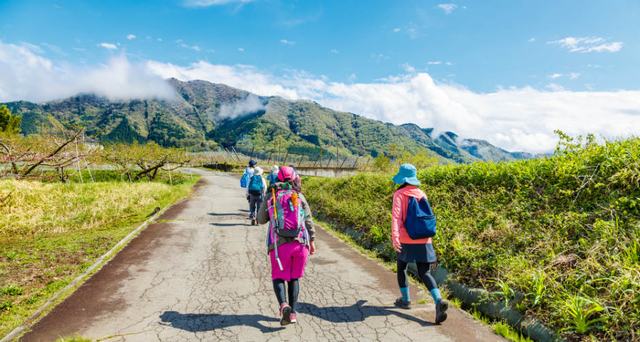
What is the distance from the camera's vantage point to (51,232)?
8.27m

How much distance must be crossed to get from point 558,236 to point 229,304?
470 centimetres

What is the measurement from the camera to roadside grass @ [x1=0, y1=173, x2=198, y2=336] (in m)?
4.44

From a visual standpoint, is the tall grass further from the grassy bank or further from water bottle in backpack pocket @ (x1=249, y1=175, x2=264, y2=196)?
the grassy bank

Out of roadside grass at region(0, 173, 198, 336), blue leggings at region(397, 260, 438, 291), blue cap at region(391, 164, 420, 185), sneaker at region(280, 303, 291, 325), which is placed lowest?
roadside grass at region(0, 173, 198, 336)

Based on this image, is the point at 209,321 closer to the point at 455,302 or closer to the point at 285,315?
the point at 285,315

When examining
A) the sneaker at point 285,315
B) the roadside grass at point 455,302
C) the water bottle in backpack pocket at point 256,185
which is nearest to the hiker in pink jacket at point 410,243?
the roadside grass at point 455,302

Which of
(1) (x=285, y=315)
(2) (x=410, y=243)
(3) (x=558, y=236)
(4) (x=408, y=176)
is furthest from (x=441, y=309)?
(3) (x=558, y=236)

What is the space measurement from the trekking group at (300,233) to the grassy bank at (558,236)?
3.80ft

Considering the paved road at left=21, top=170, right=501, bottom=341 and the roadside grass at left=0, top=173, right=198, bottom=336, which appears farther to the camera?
the roadside grass at left=0, top=173, right=198, bottom=336

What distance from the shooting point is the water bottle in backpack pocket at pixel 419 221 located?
12.1 ft

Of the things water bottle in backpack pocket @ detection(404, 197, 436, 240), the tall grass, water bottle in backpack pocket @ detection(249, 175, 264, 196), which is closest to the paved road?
water bottle in backpack pocket @ detection(404, 197, 436, 240)

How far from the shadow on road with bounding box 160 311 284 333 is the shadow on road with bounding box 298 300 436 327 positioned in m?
0.56

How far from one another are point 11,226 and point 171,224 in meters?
3.84

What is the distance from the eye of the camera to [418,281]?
5.27 metres
